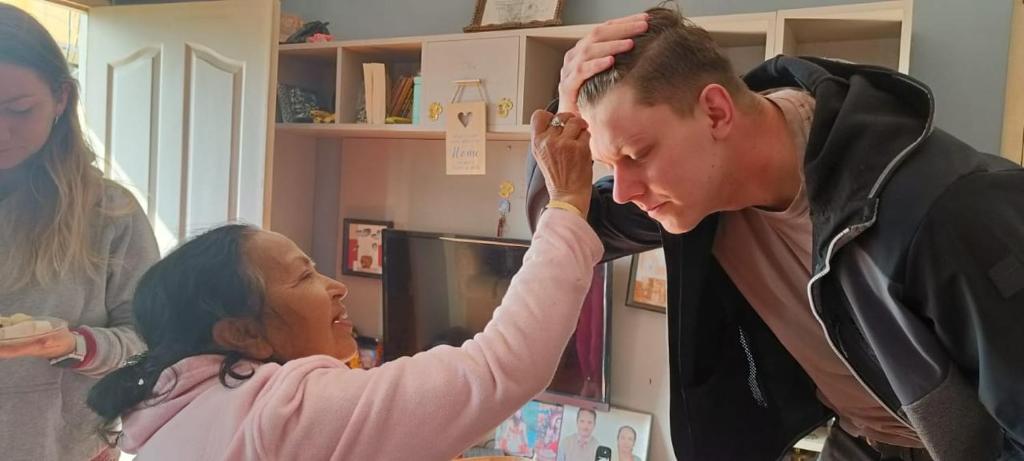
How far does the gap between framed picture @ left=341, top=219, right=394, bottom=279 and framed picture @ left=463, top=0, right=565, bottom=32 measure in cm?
85

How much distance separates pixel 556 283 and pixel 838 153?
0.37 m

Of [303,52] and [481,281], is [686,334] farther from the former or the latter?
[303,52]

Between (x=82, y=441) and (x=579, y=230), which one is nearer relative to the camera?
(x=579, y=230)

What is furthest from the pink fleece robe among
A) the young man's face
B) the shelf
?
the shelf

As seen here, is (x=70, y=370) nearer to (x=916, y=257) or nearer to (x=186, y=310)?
(x=186, y=310)

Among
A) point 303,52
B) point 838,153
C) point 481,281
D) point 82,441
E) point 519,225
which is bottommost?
point 82,441

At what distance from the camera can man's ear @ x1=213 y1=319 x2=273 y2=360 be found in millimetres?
953

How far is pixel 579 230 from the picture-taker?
933 millimetres

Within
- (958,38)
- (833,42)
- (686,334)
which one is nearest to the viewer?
(686,334)

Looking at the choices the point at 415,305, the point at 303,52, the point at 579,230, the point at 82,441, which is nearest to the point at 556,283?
the point at 579,230

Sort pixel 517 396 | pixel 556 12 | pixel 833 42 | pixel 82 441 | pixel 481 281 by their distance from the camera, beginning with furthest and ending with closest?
1. pixel 481 281
2. pixel 556 12
3. pixel 833 42
4. pixel 82 441
5. pixel 517 396

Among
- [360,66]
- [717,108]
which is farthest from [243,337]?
[360,66]

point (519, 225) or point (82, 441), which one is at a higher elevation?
point (519, 225)

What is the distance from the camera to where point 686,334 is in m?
1.27
